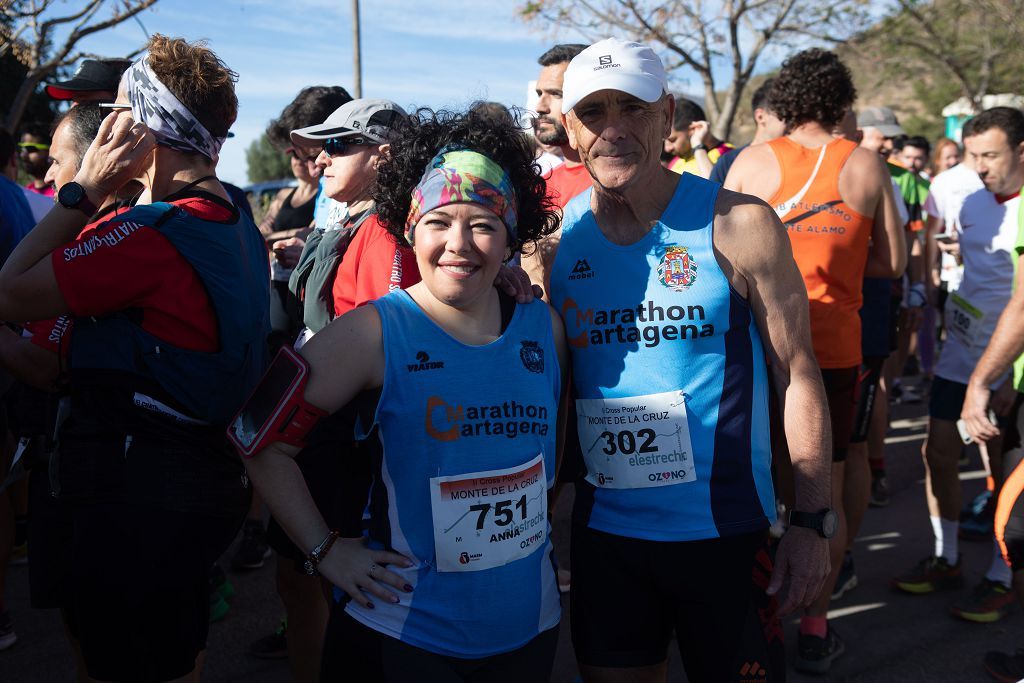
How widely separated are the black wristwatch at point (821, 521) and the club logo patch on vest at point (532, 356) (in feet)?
2.66

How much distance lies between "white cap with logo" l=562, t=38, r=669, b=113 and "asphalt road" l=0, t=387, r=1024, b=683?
254cm

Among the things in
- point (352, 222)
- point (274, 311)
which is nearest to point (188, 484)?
point (352, 222)

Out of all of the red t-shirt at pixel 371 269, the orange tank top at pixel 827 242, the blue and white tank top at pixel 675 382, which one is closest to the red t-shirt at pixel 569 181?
the orange tank top at pixel 827 242

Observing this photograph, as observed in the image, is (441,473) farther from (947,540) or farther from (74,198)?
(947,540)

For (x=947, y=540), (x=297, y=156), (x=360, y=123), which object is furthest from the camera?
(x=297, y=156)

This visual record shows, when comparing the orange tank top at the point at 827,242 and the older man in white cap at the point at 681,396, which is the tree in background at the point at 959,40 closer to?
the orange tank top at the point at 827,242

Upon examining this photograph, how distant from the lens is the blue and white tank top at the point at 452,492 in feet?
6.19

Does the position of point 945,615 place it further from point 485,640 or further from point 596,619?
point 485,640

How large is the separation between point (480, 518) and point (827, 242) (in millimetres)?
2360

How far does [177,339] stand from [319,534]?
0.67m

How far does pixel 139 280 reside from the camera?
2.07 metres

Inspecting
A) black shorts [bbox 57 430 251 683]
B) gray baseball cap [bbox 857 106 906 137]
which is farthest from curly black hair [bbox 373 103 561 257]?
gray baseball cap [bbox 857 106 906 137]

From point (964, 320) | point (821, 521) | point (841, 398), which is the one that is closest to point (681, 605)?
point (821, 521)

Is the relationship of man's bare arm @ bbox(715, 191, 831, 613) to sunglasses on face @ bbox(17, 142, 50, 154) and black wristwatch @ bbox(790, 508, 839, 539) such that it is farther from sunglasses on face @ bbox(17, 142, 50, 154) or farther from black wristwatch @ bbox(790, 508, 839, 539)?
sunglasses on face @ bbox(17, 142, 50, 154)
